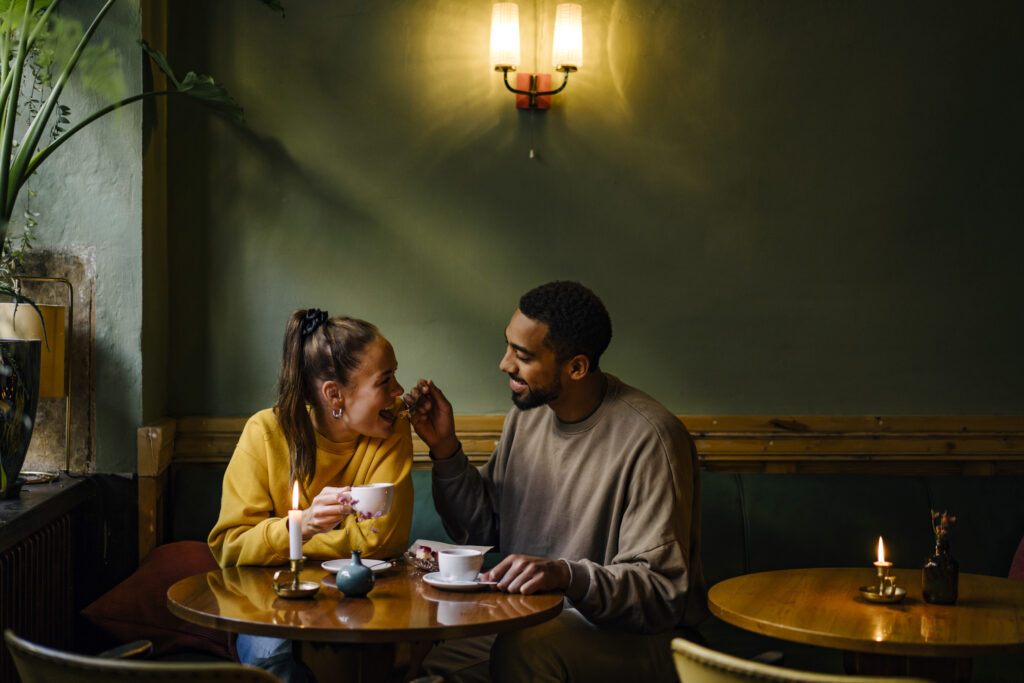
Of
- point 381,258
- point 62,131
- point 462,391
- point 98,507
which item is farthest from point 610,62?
point 98,507

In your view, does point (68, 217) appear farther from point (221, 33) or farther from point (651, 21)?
point (651, 21)

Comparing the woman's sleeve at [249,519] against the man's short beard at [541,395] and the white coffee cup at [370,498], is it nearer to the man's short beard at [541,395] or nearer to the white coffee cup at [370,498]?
the white coffee cup at [370,498]

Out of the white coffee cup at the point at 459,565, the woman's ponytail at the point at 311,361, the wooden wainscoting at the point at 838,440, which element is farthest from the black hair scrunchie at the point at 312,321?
the wooden wainscoting at the point at 838,440

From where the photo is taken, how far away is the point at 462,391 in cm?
335

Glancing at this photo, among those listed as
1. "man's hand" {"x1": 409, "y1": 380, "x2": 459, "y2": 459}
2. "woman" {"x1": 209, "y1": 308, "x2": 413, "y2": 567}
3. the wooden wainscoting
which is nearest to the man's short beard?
"man's hand" {"x1": 409, "y1": 380, "x2": 459, "y2": 459}

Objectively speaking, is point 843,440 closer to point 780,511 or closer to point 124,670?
point 780,511

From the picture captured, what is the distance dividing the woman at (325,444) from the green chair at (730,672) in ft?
3.01

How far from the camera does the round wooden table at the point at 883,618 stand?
1802 millimetres

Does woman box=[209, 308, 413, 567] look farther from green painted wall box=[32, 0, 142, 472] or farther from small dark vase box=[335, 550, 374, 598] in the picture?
green painted wall box=[32, 0, 142, 472]

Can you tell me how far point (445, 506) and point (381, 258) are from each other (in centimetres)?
110

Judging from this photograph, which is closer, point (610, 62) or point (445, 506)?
point (445, 506)

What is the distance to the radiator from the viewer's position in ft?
7.89

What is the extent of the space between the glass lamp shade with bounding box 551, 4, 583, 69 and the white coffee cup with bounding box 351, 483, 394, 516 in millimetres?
1860

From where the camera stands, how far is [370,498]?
192cm
